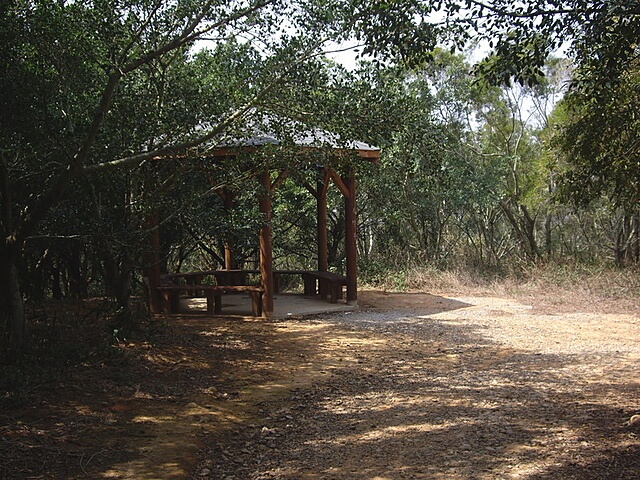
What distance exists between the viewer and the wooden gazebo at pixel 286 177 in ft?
24.9

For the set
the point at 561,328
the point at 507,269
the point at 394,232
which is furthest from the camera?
the point at 394,232

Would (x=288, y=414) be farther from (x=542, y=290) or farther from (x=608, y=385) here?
(x=542, y=290)

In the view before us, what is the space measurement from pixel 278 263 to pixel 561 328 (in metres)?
11.6

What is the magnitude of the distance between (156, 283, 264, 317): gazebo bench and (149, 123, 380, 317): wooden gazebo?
0.16 meters

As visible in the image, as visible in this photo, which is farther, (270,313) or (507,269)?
(507,269)

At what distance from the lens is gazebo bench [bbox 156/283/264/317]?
1062cm

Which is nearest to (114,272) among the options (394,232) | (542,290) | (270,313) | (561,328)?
(270,313)

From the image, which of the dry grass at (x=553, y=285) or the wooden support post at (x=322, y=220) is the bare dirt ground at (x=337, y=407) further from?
the wooden support post at (x=322, y=220)

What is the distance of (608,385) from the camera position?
6105 millimetres

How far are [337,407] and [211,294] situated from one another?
556cm

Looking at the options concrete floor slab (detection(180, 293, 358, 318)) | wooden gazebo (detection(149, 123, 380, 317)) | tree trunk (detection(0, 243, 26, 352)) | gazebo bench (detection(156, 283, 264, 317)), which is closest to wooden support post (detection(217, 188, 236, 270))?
wooden gazebo (detection(149, 123, 380, 317))

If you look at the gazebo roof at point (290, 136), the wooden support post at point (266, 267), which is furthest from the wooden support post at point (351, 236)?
the gazebo roof at point (290, 136)

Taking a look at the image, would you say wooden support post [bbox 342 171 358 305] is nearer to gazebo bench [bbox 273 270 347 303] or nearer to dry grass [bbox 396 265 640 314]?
gazebo bench [bbox 273 270 347 303]

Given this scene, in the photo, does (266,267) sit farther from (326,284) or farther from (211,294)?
(326,284)
